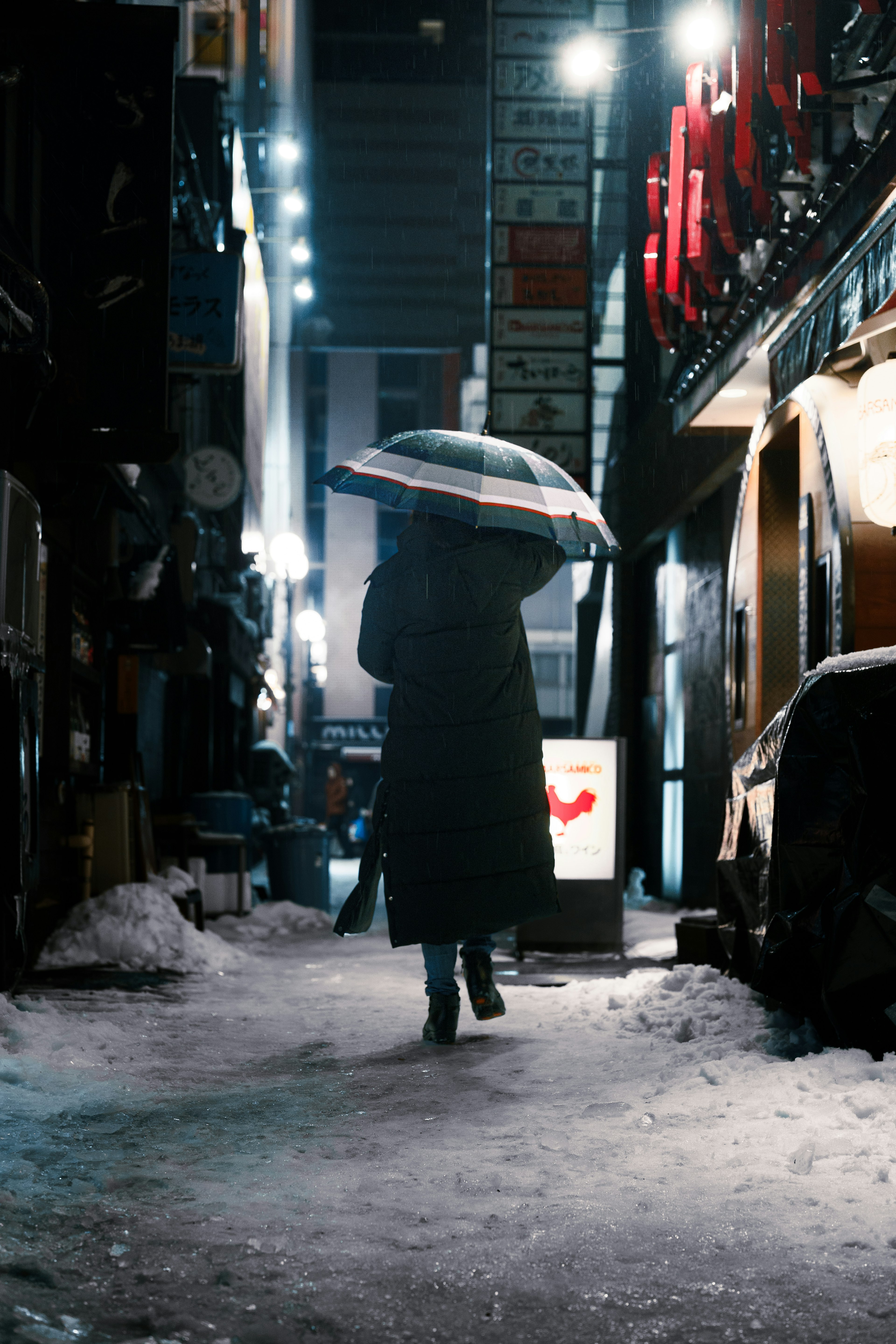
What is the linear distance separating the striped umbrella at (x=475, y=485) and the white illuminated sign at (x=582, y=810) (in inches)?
146

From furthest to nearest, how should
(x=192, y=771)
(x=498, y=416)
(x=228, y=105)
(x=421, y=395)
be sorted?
(x=421, y=395) < (x=228, y=105) < (x=192, y=771) < (x=498, y=416)

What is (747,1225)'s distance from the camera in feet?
9.34

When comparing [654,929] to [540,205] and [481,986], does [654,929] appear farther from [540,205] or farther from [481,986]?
[540,205]

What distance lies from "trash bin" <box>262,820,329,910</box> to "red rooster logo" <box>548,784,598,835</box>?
197 inches

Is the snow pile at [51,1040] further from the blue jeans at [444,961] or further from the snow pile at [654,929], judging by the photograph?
the snow pile at [654,929]

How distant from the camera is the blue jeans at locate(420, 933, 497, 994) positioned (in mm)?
5098

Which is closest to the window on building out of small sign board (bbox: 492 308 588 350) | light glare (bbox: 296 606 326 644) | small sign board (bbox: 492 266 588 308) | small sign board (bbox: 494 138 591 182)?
small sign board (bbox: 492 308 588 350)

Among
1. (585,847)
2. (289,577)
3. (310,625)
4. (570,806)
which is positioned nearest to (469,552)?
(570,806)

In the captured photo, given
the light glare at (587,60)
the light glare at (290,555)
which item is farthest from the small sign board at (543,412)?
the light glare at (290,555)

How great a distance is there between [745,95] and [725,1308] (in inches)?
293

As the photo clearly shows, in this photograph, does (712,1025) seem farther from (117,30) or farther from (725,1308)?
(117,30)

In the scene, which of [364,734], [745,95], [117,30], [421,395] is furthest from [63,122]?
[421,395]

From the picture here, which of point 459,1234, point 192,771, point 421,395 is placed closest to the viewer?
point 459,1234

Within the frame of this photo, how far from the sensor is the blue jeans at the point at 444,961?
16.7ft
